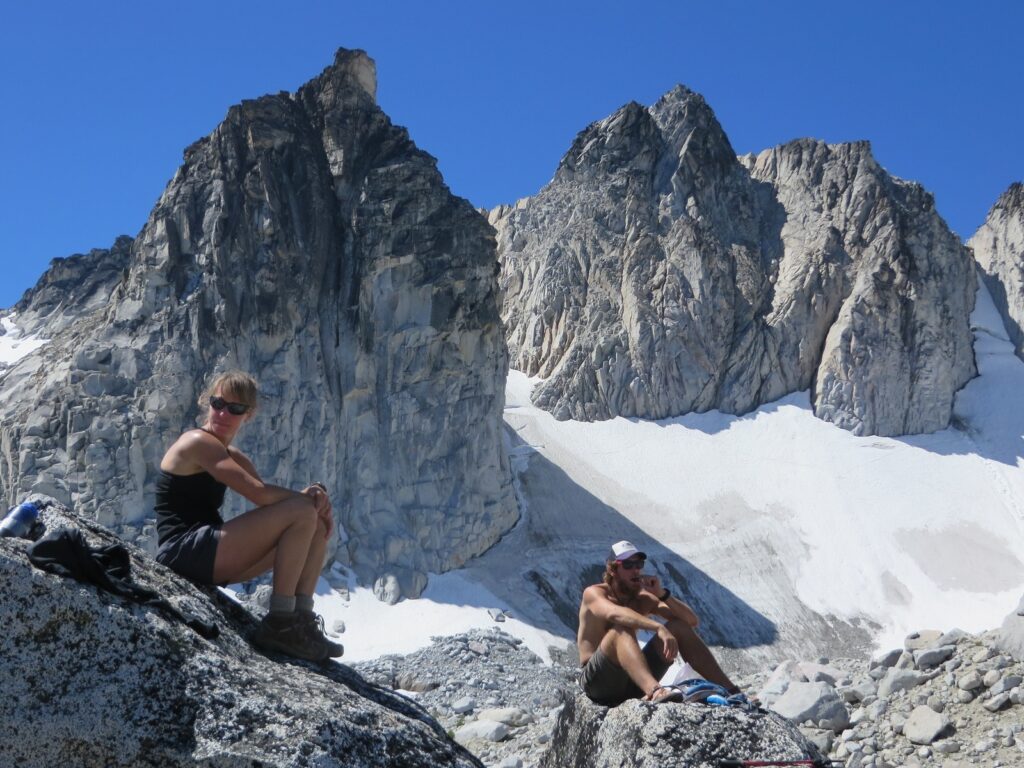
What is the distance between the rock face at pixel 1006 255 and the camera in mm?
77500

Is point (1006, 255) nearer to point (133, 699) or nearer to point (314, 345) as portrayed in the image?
point (314, 345)

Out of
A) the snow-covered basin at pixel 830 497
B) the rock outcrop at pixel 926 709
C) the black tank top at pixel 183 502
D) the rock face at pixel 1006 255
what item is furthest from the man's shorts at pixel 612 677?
the rock face at pixel 1006 255

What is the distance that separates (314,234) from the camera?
4581cm

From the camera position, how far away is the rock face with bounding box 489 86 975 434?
2493 inches

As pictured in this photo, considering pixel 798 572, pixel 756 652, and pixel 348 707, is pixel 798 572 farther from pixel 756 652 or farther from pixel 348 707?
pixel 348 707

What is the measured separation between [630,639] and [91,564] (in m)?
3.59

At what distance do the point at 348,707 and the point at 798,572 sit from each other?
47728 mm

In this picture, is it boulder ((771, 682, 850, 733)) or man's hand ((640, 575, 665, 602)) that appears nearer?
man's hand ((640, 575, 665, 602))

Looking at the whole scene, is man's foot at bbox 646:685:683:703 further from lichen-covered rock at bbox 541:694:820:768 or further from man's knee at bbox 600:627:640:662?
man's knee at bbox 600:627:640:662

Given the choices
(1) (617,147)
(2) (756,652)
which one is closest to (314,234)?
(2) (756,652)

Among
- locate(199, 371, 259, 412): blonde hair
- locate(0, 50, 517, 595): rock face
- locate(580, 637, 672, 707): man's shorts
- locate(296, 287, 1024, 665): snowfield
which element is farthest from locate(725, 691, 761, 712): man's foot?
locate(0, 50, 517, 595): rock face

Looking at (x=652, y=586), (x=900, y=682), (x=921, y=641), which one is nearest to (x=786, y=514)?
(x=921, y=641)

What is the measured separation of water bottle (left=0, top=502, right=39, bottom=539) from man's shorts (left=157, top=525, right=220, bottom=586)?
2.88ft

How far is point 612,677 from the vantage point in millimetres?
6496
